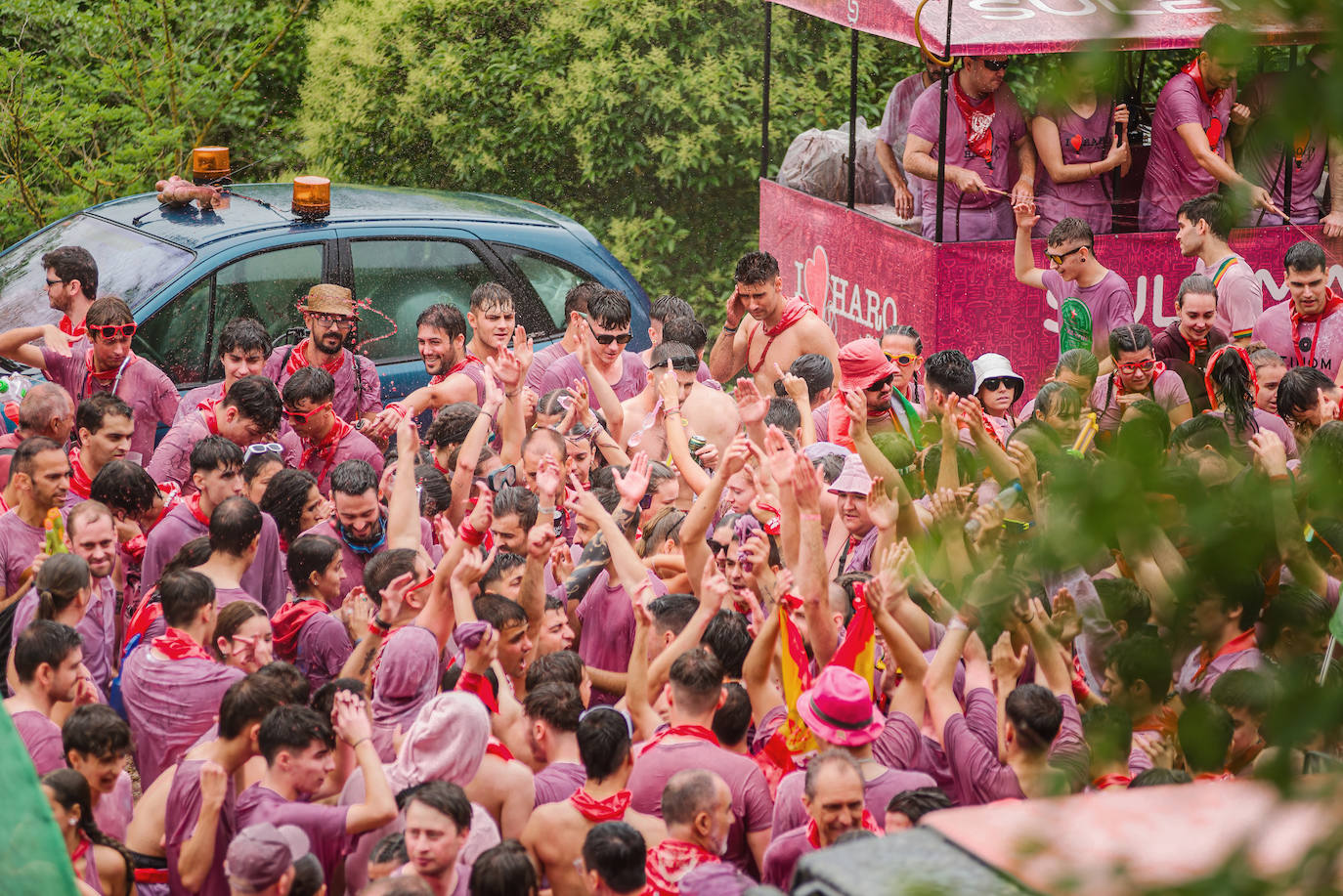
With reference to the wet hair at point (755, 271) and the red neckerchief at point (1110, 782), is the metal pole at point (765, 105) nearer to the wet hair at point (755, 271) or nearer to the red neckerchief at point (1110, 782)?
the wet hair at point (755, 271)

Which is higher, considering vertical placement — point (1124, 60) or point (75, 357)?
point (1124, 60)

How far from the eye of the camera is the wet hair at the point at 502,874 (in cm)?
357

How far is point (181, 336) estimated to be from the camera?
7.52 m

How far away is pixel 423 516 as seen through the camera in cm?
605

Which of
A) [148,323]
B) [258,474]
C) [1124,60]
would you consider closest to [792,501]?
[258,474]

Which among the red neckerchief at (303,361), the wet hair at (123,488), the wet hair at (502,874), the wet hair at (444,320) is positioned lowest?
the wet hair at (502,874)

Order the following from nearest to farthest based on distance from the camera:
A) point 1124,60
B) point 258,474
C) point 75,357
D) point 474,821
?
1. point 474,821
2. point 258,474
3. point 75,357
4. point 1124,60

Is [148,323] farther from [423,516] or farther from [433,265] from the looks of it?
[423,516]

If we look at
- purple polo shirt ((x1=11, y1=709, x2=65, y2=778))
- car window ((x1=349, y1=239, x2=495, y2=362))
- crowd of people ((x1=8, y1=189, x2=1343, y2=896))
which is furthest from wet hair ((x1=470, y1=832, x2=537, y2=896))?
car window ((x1=349, y1=239, x2=495, y2=362))

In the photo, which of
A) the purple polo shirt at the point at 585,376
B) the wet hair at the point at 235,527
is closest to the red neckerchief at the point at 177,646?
the wet hair at the point at 235,527

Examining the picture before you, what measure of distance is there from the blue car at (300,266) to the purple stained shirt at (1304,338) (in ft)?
11.1

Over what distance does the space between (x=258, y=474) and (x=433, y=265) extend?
254cm

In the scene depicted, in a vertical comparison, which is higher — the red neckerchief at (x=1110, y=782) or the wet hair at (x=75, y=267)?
the wet hair at (x=75, y=267)

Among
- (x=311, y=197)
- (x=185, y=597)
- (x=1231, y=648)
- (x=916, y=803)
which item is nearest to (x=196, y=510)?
(x=185, y=597)
